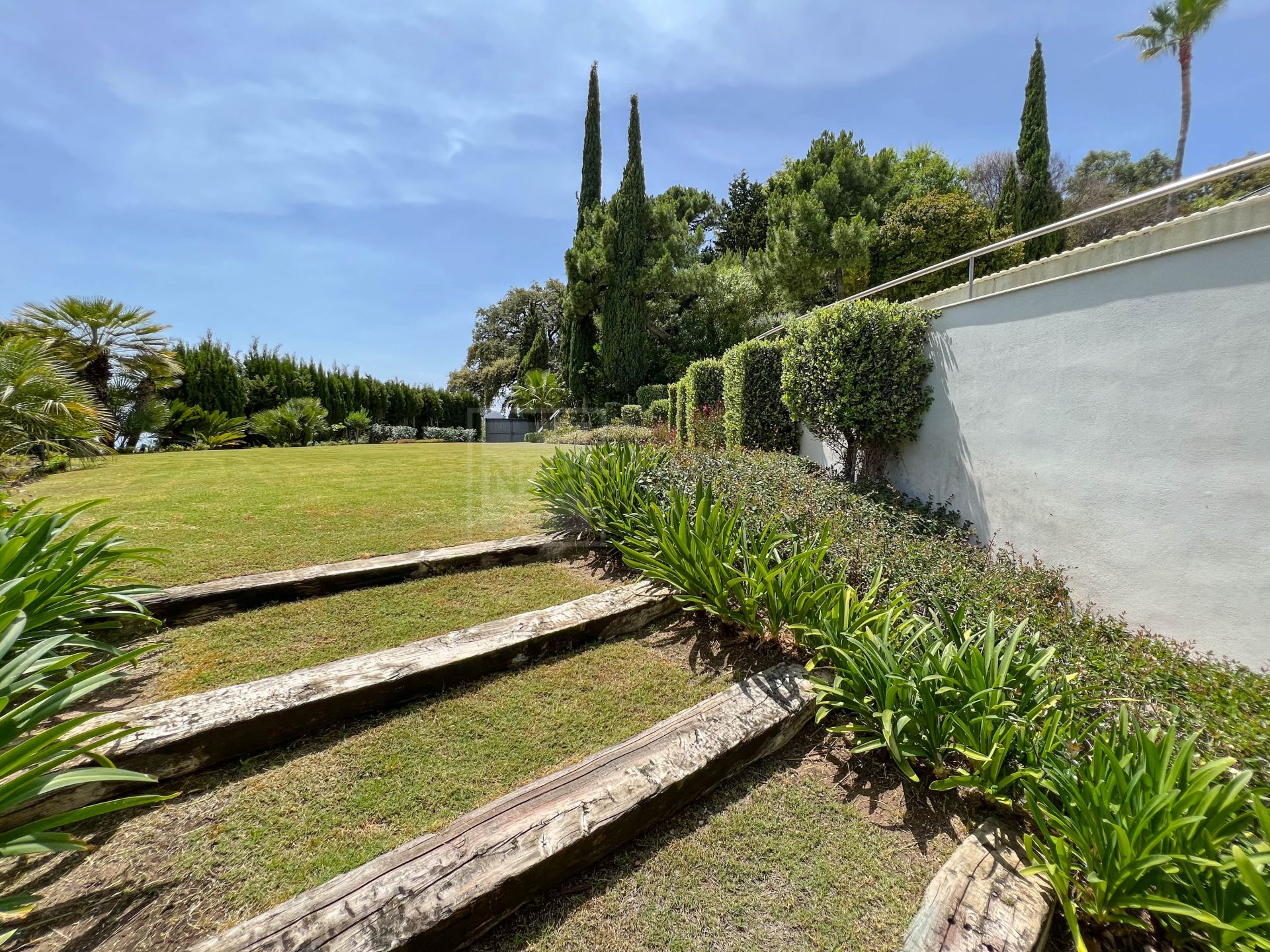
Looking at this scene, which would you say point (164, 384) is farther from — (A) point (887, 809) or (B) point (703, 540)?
(A) point (887, 809)

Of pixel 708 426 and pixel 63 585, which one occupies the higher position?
pixel 708 426

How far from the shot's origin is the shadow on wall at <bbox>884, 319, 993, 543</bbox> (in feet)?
14.9

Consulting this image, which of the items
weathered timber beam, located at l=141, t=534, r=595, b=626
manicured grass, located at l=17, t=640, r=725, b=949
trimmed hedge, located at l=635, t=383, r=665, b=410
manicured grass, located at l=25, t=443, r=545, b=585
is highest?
trimmed hedge, located at l=635, t=383, r=665, b=410

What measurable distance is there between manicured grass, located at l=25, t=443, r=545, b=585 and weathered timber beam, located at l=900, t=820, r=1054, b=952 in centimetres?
378

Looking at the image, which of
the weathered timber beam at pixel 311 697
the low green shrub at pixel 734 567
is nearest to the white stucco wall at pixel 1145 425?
the low green shrub at pixel 734 567

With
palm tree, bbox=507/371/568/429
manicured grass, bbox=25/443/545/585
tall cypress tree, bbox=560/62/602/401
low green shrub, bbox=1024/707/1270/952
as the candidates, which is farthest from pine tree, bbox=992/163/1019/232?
low green shrub, bbox=1024/707/1270/952

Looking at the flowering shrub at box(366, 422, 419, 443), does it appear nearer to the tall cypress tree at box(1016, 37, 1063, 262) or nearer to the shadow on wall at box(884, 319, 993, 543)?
the shadow on wall at box(884, 319, 993, 543)

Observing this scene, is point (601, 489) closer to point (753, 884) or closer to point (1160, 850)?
point (753, 884)

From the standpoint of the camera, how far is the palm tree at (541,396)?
21516mm

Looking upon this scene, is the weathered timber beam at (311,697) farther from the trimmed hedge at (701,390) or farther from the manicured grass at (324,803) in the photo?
the trimmed hedge at (701,390)

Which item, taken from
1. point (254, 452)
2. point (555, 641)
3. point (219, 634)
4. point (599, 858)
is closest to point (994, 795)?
point (599, 858)

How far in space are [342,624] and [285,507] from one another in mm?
2962

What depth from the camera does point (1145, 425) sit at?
3.19 meters

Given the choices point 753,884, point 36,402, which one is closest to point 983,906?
point 753,884
